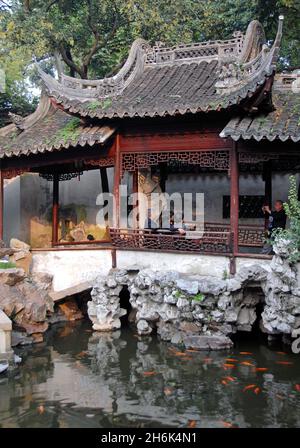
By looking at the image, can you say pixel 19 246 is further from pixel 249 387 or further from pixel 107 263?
pixel 249 387

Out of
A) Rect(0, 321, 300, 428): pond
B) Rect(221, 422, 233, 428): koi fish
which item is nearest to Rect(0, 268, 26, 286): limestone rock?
Rect(0, 321, 300, 428): pond

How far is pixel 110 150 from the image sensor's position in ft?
35.1

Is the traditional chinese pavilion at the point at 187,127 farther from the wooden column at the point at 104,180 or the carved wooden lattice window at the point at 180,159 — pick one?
the wooden column at the point at 104,180

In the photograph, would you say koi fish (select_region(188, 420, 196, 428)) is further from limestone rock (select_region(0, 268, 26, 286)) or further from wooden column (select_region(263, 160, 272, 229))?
wooden column (select_region(263, 160, 272, 229))

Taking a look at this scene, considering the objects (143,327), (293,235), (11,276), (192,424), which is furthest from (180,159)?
(192,424)

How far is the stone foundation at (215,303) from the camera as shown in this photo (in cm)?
831

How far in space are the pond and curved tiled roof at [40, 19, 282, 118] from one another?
412 cm

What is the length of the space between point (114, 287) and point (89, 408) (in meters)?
3.60

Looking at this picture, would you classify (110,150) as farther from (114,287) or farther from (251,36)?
(251,36)

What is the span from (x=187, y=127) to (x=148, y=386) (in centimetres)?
481

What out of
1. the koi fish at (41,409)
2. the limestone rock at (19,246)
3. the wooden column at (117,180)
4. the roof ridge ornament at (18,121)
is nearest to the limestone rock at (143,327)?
the wooden column at (117,180)

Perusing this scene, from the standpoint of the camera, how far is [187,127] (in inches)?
389

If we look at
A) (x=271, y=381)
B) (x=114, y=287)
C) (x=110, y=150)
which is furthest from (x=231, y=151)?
(x=271, y=381)

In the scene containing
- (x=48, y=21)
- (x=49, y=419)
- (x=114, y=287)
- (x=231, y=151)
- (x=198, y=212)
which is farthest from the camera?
(x=48, y=21)
